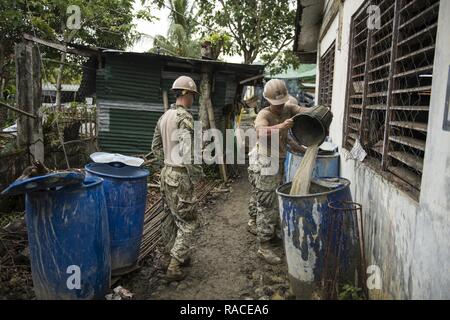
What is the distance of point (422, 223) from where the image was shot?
2.16 metres

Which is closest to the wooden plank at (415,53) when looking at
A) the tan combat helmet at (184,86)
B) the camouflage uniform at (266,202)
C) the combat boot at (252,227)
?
the camouflage uniform at (266,202)

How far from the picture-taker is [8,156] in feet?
16.1

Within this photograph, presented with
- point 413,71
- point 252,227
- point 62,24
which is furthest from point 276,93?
point 62,24

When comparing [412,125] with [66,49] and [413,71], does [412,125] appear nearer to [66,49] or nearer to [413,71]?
[413,71]

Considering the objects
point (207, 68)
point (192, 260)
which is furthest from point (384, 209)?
point (207, 68)

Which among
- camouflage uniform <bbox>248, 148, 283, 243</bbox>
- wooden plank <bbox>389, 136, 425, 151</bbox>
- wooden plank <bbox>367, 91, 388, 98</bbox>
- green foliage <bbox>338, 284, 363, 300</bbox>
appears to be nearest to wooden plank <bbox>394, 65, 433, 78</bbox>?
wooden plank <bbox>367, 91, 388, 98</bbox>

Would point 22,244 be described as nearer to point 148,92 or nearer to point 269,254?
point 269,254

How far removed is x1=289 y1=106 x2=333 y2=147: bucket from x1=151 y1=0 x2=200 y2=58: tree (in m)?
8.48

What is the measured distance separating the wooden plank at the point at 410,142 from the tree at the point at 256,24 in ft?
40.4

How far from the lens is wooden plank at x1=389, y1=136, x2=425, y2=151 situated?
2.38m

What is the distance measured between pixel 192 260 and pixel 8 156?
2961 millimetres

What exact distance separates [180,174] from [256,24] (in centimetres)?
1299

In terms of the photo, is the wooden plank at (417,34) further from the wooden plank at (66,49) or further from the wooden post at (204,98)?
the wooden post at (204,98)
